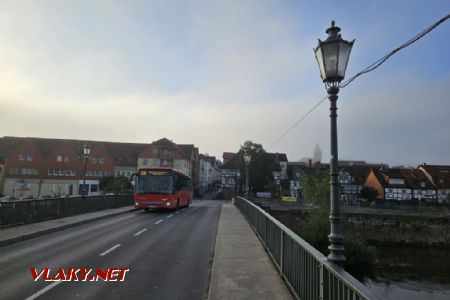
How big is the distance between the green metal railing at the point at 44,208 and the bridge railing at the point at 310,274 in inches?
432

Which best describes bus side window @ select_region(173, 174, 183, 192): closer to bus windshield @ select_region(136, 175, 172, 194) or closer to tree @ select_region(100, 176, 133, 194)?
bus windshield @ select_region(136, 175, 172, 194)

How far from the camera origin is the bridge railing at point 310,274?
11.1ft

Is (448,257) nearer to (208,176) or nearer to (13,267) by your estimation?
(13,267)

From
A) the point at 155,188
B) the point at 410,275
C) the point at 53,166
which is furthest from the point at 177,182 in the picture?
the point at 53,166

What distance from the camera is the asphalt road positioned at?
6250 mm

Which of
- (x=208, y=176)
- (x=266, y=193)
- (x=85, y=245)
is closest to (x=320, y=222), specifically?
(x=85, y=245)

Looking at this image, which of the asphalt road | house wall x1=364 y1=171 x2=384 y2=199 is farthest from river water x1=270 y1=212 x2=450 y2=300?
house wall x1=364 y1=171 x2=384 y2=199

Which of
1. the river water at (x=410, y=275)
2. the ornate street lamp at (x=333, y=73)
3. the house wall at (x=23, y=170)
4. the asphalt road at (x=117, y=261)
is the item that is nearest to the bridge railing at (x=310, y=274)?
the ornate street lamp at (x=333, y=73)

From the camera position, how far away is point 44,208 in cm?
1631

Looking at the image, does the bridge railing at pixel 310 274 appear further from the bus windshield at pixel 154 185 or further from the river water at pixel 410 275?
the bus windshield at pixel 154 185

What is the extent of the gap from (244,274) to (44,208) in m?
12.6

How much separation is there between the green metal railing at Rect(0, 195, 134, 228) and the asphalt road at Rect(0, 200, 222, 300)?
6.60ft

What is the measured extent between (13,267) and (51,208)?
981 cm

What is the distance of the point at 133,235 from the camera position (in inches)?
527
